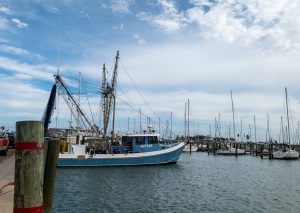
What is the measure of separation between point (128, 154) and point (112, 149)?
2.77 m

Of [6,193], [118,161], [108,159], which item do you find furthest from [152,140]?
[6,193]

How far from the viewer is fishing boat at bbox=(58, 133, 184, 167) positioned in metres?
41.2

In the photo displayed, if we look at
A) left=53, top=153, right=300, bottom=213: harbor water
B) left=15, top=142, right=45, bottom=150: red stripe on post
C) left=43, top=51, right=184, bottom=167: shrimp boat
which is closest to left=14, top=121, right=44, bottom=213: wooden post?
left=15, top=142, right=45, bottom=150: red stripe on post

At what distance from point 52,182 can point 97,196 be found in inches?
691

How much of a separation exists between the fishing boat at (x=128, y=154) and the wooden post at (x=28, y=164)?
3776cm

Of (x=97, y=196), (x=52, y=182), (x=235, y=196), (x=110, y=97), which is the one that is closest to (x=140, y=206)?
(x=97, y=196)

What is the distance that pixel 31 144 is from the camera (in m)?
3.79

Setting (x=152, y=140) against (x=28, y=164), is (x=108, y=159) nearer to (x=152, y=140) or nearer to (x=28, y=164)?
(x=152, y=140)

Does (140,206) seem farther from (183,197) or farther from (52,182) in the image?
(52,182)

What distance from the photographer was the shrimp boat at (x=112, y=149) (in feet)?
136

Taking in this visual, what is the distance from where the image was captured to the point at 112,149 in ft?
145

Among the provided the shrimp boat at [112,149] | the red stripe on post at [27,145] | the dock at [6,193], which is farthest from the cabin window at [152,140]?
the red stripe on post at [27,145]

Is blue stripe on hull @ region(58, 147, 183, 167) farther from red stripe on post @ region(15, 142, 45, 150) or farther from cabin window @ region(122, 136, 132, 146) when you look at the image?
red stripe on post @ region(15, 142, 45, 150)

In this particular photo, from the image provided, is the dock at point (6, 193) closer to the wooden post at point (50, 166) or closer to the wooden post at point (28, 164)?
the wooden post at point (50, 166)
